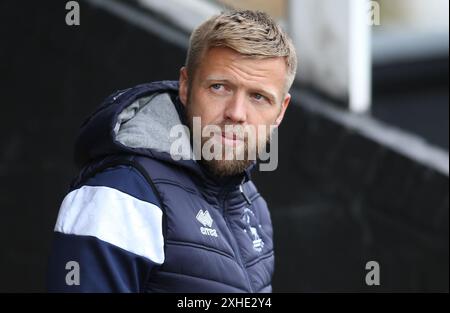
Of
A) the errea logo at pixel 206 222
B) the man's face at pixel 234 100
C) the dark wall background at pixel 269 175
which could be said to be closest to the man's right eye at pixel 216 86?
the man's face at pixel 234 100

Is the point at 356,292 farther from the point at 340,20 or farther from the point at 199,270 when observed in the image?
the point at 199,270

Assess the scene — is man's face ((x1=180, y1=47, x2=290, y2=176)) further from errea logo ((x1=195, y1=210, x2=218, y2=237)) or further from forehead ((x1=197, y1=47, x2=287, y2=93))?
errea logo ((x1=195, y1=210, x2=218, y2=237))

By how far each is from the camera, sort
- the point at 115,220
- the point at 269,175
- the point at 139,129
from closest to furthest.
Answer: the point at 115,220, the point at 139,129, the point at 269,175

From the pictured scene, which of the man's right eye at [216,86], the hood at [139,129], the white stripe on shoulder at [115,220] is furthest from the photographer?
the man's right eye at [216,86]

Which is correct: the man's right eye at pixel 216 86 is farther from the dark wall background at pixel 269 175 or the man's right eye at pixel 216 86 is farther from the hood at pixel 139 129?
the dark wall background at pixel 269 175

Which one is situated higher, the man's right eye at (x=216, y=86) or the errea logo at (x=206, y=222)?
the man's right eye at (x=216, y=86)

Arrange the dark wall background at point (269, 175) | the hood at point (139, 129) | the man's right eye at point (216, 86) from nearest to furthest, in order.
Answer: the hood at point (139, 129), the man's right eye at point (216, 86), the dark wall background at point (269, 175)

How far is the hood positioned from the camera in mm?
2504

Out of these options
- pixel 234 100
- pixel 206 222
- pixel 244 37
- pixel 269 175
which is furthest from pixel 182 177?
pixel 269 175

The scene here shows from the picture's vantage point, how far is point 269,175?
15.9ft

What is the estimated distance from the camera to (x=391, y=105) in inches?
260

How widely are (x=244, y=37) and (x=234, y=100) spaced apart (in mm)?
175

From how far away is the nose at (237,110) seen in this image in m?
2.55

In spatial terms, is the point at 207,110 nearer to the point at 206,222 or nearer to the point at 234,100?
the point at 234,100
